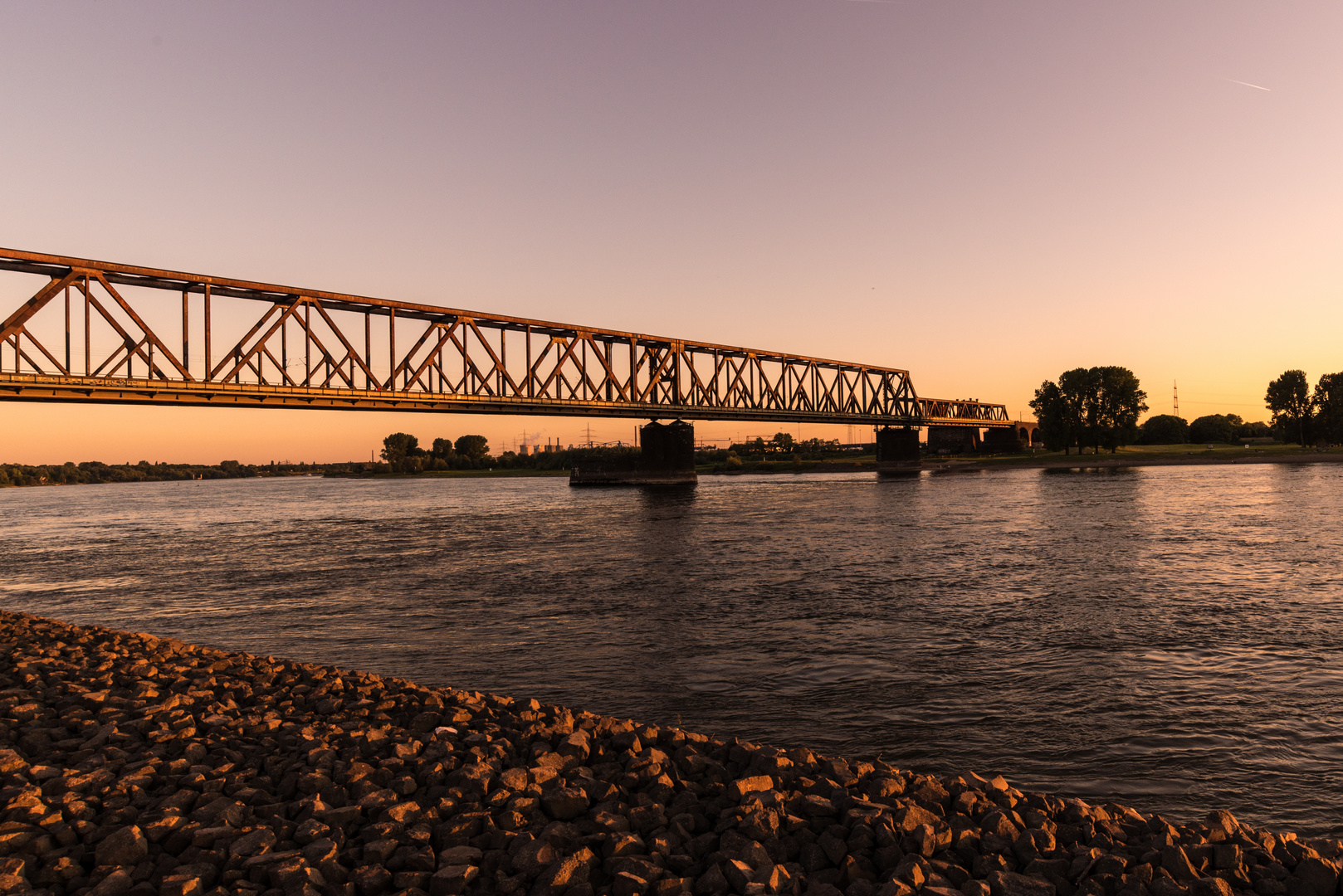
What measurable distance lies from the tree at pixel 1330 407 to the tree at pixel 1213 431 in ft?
194

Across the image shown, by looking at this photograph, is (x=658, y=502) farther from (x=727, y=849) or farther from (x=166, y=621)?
(x=727, y=849)

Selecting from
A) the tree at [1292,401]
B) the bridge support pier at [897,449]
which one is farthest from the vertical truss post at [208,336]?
the tree at [1292,401]

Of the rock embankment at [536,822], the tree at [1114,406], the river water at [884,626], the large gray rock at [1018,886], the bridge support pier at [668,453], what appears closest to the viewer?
the large gray rock at [1018,886]

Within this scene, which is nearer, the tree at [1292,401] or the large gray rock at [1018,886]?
the large gray rock at [1018,886]

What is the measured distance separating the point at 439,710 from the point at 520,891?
405 cm

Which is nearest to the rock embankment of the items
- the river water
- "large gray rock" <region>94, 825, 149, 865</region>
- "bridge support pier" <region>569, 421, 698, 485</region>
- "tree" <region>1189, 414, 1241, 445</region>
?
"large gray rock" <region>94, 825, 149, 865</region>

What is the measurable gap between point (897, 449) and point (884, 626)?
5512 inches

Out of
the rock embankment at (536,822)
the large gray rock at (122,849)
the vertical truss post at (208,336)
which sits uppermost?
the vertical truss post at (208,336)

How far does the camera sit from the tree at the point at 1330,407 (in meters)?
128

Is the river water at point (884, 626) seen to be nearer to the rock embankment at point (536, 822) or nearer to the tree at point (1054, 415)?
the rock embankment at point (536, 822)

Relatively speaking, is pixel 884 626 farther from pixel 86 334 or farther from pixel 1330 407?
pixel 1330 407

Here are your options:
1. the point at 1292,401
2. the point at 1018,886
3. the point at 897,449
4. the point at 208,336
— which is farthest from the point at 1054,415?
the point at 1018,886

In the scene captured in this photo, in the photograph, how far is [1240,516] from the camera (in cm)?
3684

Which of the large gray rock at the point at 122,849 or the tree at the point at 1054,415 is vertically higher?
the tree at the point at 1054,415
